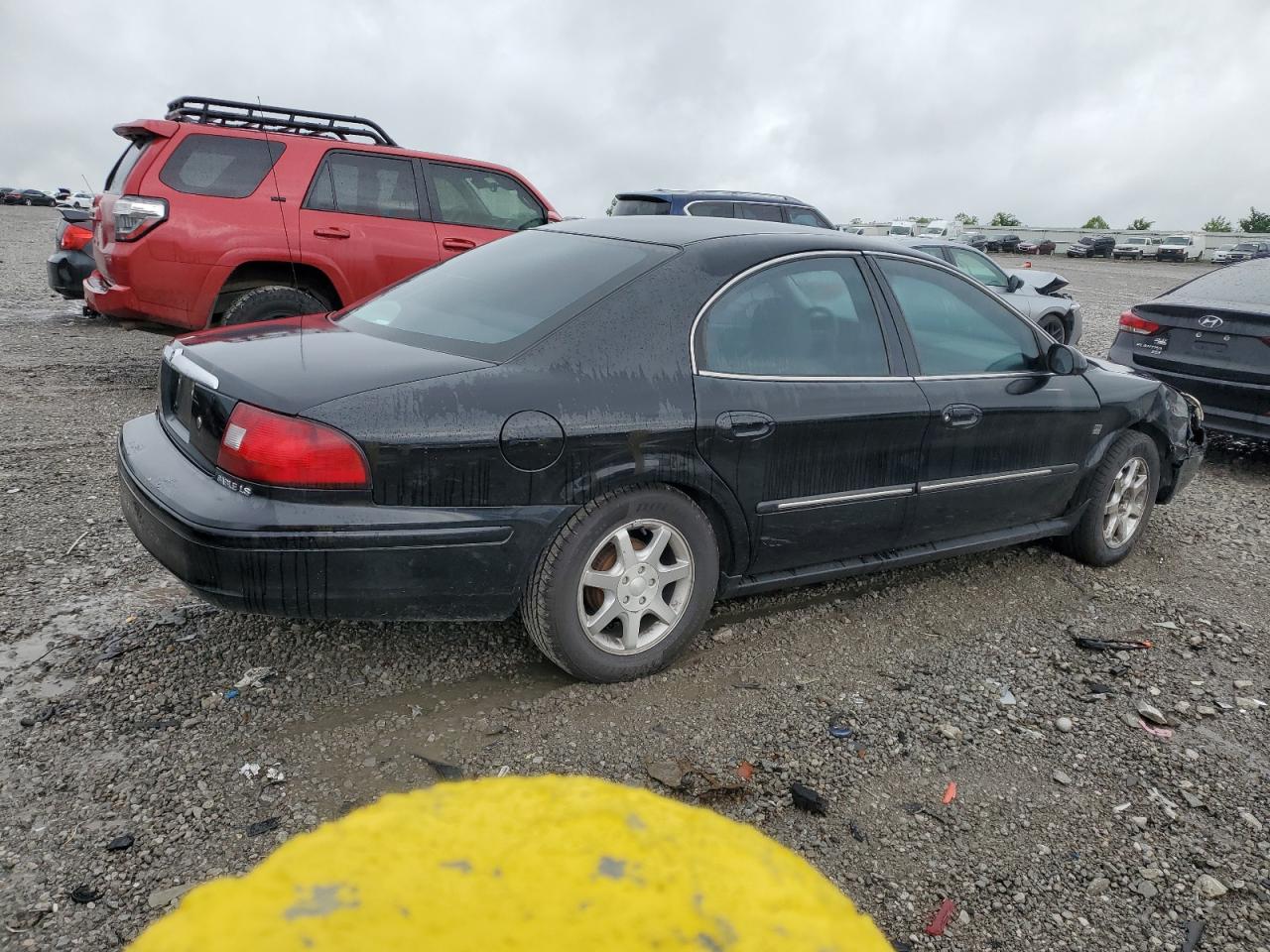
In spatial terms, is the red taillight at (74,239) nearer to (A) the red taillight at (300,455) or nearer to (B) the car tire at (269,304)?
(B) the car tire at (269,304)

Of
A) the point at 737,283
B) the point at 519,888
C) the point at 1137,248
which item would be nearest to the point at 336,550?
the point at 737,283

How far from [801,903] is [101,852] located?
2.04m

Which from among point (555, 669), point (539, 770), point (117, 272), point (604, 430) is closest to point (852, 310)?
point (604, 430)

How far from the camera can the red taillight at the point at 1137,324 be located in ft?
23.1

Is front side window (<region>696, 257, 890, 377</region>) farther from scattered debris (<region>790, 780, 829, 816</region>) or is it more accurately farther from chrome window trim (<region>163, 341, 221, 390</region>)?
chrome window trim (<region>163, 341, 221, 390</region>)

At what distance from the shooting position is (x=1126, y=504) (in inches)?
185

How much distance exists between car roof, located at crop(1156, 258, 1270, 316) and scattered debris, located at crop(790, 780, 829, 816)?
221 inches

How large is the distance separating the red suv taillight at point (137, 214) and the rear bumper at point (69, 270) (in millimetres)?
3307

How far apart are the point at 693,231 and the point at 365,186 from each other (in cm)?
446

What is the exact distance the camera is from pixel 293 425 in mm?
2602

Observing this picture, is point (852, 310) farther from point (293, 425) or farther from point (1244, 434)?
point (1244, 434)

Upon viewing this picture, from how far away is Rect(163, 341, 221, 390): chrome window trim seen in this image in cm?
287

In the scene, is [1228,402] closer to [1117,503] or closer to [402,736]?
[1117,503]

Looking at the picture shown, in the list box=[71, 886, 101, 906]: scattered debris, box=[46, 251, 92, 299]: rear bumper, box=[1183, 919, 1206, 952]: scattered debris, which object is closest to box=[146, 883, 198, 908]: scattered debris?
box=[71, 886, 101, 906]: scattered debris
